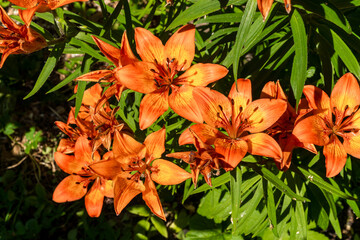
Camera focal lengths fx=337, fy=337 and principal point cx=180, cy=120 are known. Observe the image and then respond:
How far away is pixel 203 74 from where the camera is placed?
1.45 meters

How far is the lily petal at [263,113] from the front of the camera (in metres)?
1.40

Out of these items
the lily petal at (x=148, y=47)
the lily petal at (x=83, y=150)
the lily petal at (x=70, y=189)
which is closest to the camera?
the lily petal at (x=148, y=47)

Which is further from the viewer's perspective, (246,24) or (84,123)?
(84,123)

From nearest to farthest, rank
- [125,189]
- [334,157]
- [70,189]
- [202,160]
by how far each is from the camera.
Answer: [202,160] → [334,157] → [125,189] → [70,189]

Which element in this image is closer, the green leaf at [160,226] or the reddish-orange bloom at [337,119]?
the reddish-orange bloom at [337,119]

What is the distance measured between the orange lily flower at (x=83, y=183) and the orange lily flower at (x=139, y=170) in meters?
0.20

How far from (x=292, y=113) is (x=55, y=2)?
1134 millimetres

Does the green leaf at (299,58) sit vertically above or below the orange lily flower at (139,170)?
above

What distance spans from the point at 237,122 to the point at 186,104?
0.25 meters

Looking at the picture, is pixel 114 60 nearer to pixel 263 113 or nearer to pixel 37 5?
pixel 37 5

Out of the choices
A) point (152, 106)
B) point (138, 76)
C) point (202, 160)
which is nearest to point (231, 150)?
point (202, 160)

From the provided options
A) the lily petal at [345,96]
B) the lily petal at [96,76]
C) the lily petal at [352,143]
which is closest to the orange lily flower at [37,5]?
the lily petal at [96,76]

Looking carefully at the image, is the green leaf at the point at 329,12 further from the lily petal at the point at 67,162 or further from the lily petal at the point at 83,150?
the lily petal at the point at 67,162

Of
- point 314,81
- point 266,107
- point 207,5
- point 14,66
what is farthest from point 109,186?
point 14,66
